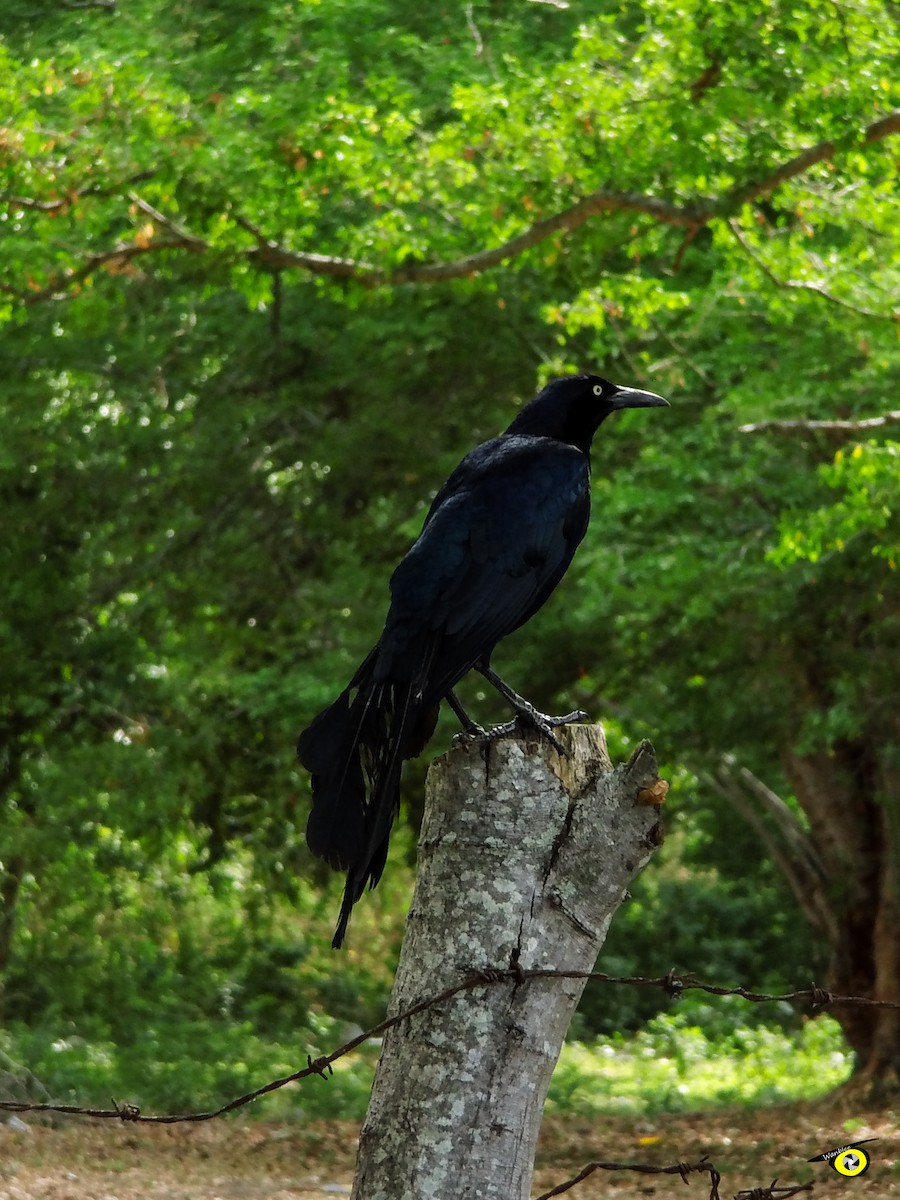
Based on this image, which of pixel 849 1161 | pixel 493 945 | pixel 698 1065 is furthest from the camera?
pixel 698 1065

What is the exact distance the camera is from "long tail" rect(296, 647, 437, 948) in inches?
114

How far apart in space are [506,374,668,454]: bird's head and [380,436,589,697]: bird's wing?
509 mm

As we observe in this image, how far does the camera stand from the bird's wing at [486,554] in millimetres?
3406

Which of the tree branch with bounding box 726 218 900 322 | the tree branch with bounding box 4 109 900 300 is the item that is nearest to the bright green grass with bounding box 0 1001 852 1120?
the tree branch with bounding box 4 109 900 300

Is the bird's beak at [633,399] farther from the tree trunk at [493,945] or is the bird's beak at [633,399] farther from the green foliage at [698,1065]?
the green foliage at [698,1065]

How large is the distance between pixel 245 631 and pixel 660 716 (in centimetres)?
423

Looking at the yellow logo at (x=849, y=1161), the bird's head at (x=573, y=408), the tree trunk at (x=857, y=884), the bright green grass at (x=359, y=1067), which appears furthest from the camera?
the bright green grass at (x=359, y=1067)

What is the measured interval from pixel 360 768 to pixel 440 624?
0.47 metres

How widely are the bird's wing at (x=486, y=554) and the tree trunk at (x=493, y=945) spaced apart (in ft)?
1.91

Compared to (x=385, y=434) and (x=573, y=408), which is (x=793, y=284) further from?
(x=385, y=434)

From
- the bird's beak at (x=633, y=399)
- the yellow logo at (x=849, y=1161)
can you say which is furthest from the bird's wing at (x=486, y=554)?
the yellow logo at (x=849, y=1161)

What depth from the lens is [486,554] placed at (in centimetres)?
366

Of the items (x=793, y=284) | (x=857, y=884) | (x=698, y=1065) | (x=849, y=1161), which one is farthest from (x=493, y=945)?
(x=698, y=1065)

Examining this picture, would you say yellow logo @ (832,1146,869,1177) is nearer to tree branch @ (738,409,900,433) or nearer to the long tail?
the long tail
